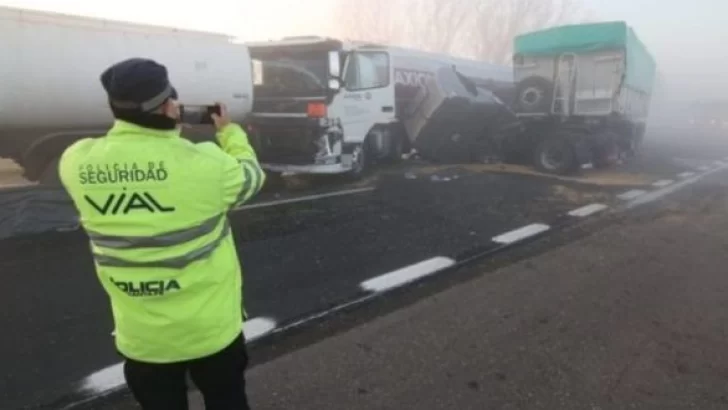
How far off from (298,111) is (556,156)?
21.0 feet

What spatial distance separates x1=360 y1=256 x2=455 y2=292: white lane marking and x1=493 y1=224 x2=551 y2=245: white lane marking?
1.15 meters

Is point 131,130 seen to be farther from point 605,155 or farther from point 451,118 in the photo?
point 605,155

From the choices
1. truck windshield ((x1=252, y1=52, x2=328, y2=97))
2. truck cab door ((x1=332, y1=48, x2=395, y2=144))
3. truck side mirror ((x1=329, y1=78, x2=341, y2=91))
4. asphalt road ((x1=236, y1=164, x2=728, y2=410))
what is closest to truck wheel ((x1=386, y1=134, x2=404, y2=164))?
truck cab door ((x1=332, y1=48, x2=395, y2=144))

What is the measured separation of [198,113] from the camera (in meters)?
2.15

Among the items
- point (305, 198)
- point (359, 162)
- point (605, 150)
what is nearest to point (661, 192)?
point (605, 150)

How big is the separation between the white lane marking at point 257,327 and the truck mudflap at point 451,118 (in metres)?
8.79

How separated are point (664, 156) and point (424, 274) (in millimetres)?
17360

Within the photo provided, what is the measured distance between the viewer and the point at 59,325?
3.97 m

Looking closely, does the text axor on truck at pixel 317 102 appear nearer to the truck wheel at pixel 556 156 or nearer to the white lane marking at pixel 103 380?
the truck wheel at pixel 556 156

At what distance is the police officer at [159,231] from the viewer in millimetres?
1764

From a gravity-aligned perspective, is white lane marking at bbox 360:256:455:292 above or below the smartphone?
below

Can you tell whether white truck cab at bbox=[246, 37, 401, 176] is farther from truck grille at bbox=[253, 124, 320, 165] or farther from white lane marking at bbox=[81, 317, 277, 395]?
white lane marking at bbox=[81, 317, 277, 395]

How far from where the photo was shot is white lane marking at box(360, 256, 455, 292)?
495cm

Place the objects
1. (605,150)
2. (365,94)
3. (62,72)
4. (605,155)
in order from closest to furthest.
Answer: (62,72) < (365,94) < (605,150) < (605,155)
